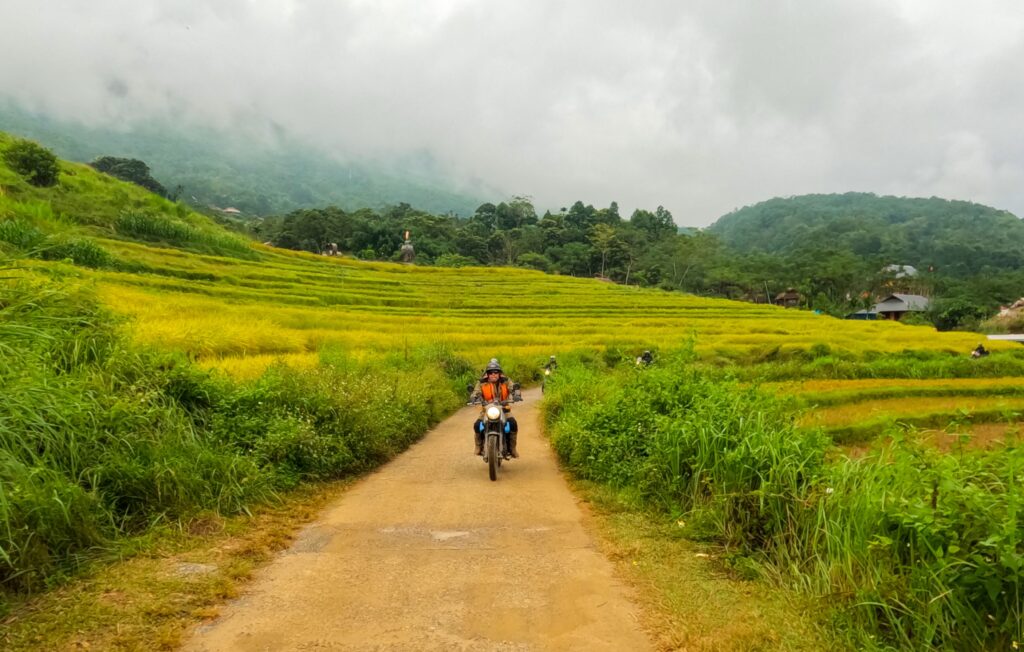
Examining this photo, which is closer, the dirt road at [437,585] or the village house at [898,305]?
the dirt road at [437,585]

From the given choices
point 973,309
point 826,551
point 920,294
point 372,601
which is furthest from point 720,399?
point 920,294

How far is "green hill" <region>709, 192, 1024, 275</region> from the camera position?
87938 millimetres

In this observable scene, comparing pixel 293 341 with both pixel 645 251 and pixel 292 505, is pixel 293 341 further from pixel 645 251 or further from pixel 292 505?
pixel 645 251

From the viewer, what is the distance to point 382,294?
3581 cm

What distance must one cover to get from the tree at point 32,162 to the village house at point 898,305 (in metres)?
67.4

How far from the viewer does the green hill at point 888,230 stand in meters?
87.9

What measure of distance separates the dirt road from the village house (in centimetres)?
6635

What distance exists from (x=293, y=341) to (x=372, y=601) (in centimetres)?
1327

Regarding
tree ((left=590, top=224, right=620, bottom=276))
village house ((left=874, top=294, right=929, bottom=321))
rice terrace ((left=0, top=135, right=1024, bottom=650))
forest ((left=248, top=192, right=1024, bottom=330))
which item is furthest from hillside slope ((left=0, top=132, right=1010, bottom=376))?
tree ((left=590, top=224, right=620, bottom=276))

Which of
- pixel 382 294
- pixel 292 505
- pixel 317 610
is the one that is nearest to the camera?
pixel 317 610

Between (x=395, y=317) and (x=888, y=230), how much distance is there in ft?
366

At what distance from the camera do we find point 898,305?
6175cm

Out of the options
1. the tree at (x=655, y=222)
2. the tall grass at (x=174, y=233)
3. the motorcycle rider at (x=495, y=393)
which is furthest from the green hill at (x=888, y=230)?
the motorcycle rider at (x=495, y=393)

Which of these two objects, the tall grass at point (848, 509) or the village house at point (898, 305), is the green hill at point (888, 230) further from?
the tall grass at point (848, 509)
